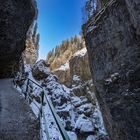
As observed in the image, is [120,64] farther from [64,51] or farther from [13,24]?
[64,51]

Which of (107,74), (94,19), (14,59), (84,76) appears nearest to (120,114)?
(107,74)

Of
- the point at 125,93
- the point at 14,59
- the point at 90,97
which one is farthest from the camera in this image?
the point at 90,97

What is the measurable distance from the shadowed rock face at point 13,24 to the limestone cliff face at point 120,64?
3.30 metres

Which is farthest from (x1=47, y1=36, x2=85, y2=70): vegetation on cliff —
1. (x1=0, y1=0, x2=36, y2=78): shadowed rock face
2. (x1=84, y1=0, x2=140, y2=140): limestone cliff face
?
(x1=84, y1=0, x2=140, y2=140): limestone cliff face

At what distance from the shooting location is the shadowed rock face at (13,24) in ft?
30.0

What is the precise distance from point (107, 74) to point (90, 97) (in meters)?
29.3

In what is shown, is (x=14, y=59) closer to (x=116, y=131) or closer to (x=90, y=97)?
(x=116, y=131)

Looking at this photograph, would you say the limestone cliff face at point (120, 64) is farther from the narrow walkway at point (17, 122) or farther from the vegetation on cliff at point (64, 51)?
the vegetation on cliff at point (64, 51)

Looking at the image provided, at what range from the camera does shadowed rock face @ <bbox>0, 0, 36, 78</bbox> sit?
9.15 metres

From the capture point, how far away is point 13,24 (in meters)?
9.60

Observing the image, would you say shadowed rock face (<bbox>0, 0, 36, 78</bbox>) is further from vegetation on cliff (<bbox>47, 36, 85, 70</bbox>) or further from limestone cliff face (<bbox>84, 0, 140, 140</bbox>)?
vegetation on cliff (<bbox>47, 36, 85, 70</bbox>)

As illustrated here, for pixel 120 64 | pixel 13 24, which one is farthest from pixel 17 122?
pixel 13 24

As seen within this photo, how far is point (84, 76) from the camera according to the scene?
143ft

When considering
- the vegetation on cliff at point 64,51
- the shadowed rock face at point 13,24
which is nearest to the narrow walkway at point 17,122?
the shadowed rock face at point 13,24
